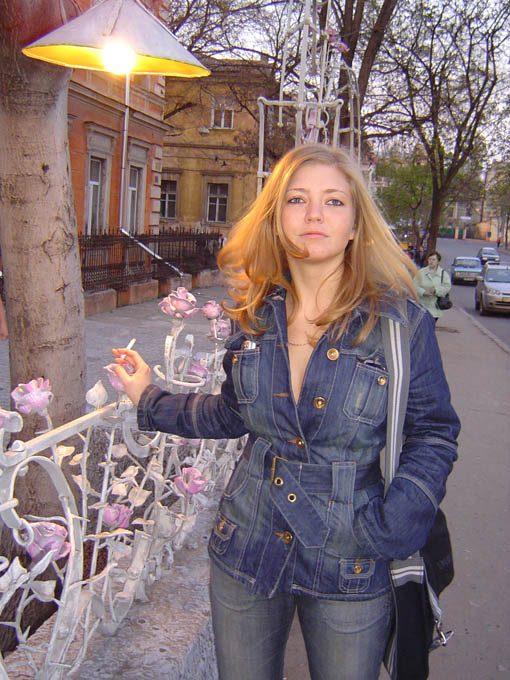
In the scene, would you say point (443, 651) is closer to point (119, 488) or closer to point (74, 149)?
point (119, 488)

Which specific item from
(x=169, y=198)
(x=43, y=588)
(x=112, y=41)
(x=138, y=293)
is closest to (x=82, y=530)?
(x=43, y=588)

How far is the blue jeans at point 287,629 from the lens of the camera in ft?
6.04

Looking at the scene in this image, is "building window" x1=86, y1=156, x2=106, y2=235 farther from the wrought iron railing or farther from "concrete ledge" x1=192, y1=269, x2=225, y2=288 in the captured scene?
"concrete ledge" x1=192, y1=269, x2=225, y2=288

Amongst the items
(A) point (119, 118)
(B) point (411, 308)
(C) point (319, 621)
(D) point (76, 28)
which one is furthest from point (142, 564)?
(A) point (119, 118)

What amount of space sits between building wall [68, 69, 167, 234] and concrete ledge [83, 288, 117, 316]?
360 centimetres

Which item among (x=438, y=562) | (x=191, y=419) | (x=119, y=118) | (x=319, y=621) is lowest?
(x=319, y=621)

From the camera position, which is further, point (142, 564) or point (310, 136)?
point (310, 136)

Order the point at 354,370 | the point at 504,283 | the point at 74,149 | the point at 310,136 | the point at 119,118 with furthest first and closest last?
1. the point at 504,283
2. the point at 119,118
3. the point at 74,149
4. the point at 310,136
5. the point at 354,370

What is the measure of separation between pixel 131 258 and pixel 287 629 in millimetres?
15468

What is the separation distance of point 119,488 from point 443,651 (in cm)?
192

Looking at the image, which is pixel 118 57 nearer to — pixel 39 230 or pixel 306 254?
pixel 39 230

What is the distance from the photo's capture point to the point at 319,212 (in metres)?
1.94

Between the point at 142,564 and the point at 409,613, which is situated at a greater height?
the point at 409,613

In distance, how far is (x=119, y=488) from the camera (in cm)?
246
